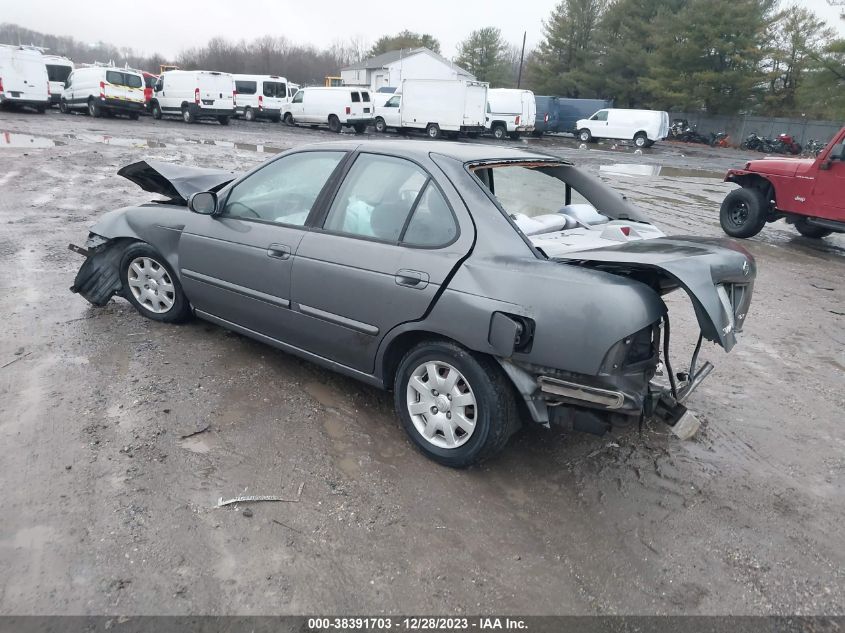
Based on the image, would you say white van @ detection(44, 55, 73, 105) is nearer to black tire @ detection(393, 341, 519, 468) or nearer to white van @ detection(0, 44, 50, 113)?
white van @ detection(0, 44, 50, 113)

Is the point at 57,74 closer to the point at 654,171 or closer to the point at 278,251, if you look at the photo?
the point at 654,171

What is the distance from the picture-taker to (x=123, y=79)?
25344mm

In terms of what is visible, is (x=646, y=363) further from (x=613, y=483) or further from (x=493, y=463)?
(x=493, y=463)

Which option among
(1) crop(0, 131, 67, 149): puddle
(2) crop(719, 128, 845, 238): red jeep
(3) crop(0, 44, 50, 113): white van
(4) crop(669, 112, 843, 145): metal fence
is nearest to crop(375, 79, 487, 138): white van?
(3) crop(0, 44, 50, 113): white van

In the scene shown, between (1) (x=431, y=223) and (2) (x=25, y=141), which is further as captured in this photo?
(2) (x=25, y=141)

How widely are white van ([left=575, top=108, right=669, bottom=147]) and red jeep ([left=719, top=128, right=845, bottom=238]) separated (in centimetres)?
2253

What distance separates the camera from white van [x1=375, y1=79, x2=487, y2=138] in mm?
26906

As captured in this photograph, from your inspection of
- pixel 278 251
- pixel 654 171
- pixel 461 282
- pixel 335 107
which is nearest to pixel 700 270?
pixel 461 282

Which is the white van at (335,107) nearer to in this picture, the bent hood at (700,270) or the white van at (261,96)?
the white van at (261,96)

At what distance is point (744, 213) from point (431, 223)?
8655mm

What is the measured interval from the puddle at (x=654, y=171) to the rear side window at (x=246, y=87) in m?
18.8

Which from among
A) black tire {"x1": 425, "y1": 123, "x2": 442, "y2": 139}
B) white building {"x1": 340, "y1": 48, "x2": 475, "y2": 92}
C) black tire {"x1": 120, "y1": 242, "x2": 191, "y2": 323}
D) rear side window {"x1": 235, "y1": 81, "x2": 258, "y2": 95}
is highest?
white building {"x1": 340, "y1": 48, "x2": 475, "y2": 92}

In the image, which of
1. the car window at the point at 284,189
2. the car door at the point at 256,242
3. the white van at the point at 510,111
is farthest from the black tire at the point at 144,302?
the white van at the point at 510,111

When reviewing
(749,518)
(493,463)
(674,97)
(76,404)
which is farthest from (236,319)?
(674,97)
